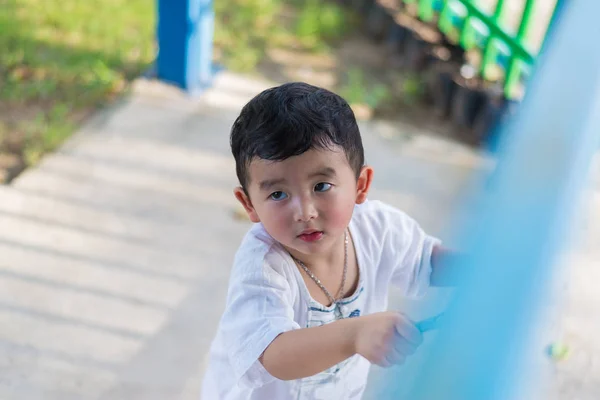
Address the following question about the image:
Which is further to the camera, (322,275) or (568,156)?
(322,275)

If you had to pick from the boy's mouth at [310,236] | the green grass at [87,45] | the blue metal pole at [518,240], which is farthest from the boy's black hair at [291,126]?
the green grass at [87,45]

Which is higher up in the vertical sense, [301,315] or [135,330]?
[301,315]

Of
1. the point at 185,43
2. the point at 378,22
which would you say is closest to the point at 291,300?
the point at 185,43

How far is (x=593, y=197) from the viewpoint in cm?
296

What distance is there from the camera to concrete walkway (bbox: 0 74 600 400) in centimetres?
215

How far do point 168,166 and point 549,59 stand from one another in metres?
2.36

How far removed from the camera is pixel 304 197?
3.84ft

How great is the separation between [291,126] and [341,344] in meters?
0.35

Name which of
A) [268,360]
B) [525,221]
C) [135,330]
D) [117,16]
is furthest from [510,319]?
[117,16]

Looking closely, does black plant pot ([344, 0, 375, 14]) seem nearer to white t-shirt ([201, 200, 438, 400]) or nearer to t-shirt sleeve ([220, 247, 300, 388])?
white t-shirt ([201, 200, 438, 400])

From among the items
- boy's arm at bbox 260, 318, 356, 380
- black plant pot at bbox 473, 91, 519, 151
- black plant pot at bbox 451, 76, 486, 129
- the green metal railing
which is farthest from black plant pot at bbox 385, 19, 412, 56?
boy's arm at bbox 260, 318, 356, 380

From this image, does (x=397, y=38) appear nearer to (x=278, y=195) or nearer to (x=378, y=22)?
(x=378, y=22)

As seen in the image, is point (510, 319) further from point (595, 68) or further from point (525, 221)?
point (595, 68)

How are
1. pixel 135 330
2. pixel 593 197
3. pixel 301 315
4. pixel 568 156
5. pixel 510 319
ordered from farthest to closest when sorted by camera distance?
pixel 593 197 → pixel 135 330 → pixel 301 315 → pixel 568 156 → pixel 510 319
